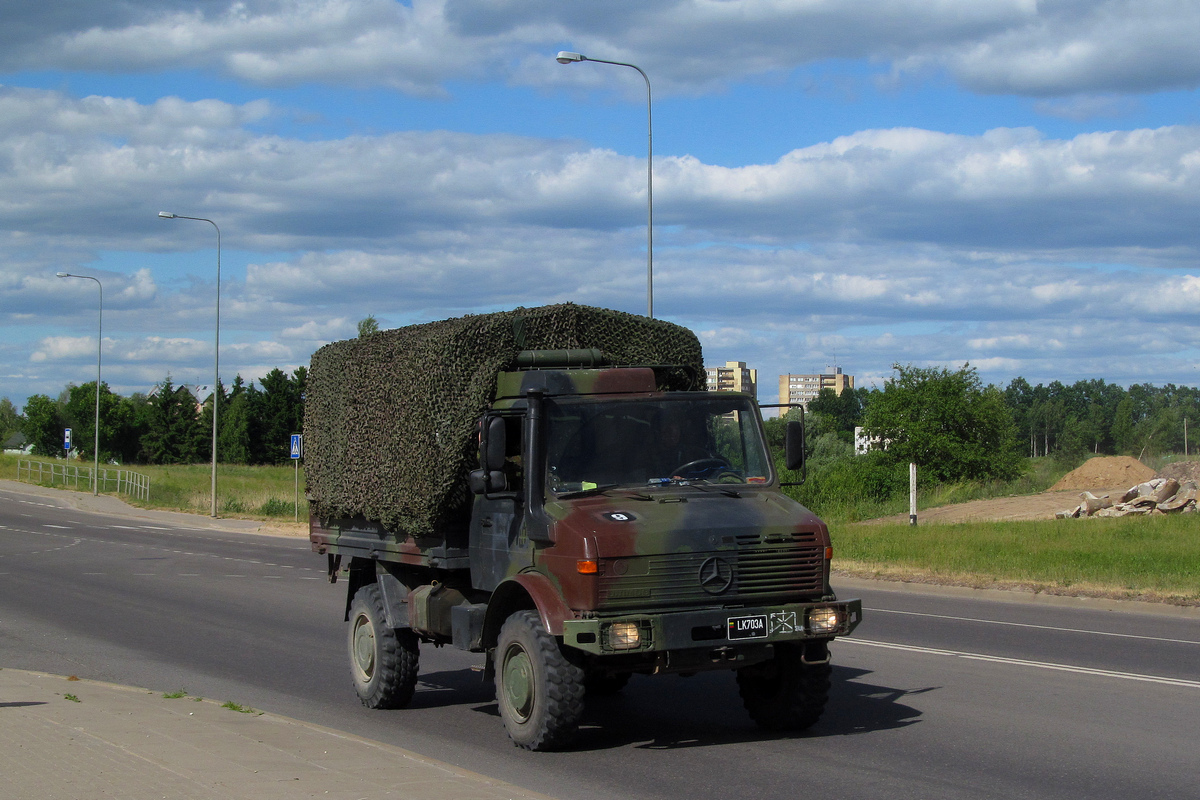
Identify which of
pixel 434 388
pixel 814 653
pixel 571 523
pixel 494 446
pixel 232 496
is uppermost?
pixel 434 388

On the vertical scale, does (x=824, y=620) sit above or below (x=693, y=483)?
below

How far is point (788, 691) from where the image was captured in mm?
7871

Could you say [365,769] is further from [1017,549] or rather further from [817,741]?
[1017,549]

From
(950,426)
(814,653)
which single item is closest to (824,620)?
(814,653)

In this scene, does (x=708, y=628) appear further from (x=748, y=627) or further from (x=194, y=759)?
(x=194, y=759)

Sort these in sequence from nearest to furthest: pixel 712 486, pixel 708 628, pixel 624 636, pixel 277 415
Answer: pixel 624 636 → pixel 708 628 → pixel 712 486 → pixel 277 415

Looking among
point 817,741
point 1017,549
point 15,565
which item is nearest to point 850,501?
point 1017,549

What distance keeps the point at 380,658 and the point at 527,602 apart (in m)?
2.12

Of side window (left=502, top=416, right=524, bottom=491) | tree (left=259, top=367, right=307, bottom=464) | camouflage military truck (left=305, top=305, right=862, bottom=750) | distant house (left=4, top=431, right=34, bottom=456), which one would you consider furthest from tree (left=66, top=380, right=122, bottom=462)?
side window (left=502, top=416, right=524, bottom=491)

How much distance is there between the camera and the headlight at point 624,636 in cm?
683

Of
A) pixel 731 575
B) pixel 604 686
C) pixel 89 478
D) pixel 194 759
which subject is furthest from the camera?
pixel 89 478

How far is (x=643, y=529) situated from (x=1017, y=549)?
1622 cm

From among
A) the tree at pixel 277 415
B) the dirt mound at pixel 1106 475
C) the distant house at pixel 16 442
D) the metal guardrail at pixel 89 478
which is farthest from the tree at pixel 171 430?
the dirt mound at pixel 1106 475

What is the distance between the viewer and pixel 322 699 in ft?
32.1
